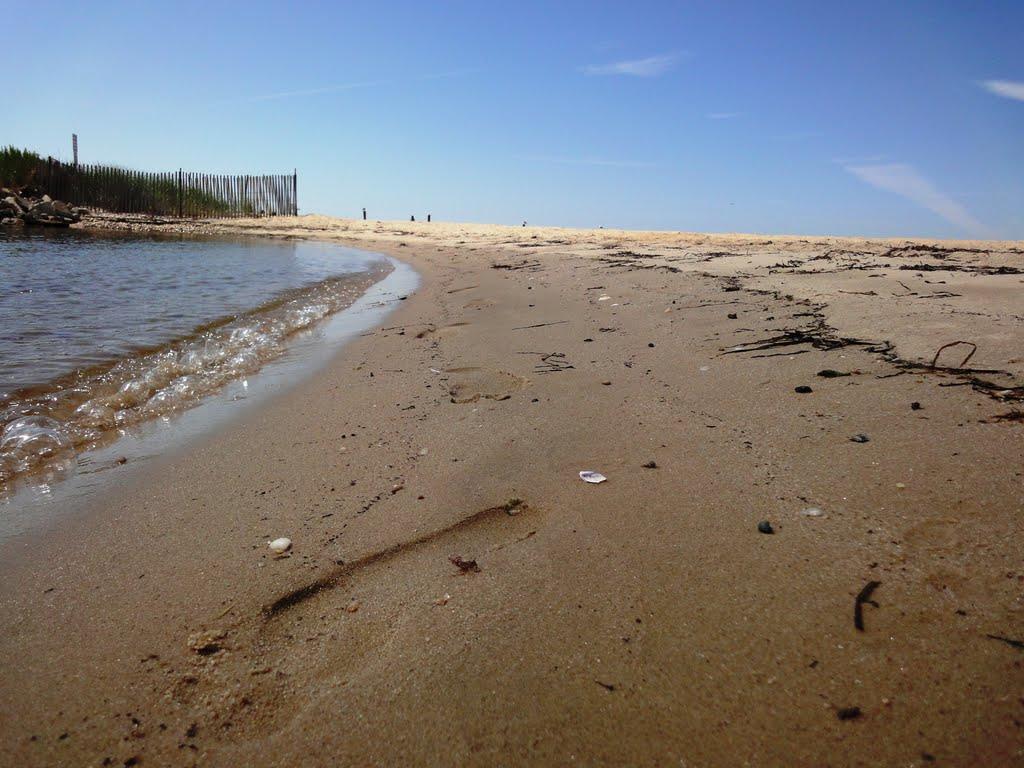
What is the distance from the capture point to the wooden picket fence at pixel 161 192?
2472 centimetres

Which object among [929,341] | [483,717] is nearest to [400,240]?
[929,341]

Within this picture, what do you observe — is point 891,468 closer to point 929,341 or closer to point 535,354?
point 929,341

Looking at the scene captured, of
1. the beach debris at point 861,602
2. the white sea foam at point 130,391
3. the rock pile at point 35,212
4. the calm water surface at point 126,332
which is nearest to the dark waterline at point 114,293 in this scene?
the calm water surface at point 126,332

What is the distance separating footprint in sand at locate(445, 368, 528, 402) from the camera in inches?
123

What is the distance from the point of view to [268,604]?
4.95 ft

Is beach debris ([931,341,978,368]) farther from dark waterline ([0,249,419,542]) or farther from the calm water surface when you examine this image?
the calm water surface

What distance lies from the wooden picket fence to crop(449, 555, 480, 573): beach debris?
2915cm

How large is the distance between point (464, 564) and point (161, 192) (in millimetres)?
30226

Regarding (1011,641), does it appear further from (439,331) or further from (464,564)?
(439,331)

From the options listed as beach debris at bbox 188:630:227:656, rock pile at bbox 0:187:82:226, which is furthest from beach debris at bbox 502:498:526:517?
rock pile at bbox 0:187:82:226

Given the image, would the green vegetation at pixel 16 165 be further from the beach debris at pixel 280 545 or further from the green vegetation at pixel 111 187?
the beach debris at pixel 280 545

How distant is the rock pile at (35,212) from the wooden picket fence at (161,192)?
3.12 metres

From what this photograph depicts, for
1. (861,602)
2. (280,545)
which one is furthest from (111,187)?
(861,602)

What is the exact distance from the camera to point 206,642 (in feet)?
4.52
